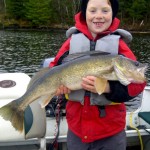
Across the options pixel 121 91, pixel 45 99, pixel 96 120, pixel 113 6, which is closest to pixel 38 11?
pixel 113 6

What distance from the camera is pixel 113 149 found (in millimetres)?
3070

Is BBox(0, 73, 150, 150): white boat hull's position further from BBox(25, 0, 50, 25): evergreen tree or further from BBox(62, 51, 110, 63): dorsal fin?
BBox(25, 0, 50, 25): evergreen tree

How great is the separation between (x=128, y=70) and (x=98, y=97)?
0.38 meters

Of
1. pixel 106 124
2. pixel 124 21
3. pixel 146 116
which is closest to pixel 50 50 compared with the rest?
pixel 146 116

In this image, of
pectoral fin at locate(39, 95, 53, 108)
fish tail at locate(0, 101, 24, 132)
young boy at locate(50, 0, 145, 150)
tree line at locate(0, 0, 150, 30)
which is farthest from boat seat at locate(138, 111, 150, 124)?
tree line at locate(0, 0, 150, 30)

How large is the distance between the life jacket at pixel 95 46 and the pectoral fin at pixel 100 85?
22 cm

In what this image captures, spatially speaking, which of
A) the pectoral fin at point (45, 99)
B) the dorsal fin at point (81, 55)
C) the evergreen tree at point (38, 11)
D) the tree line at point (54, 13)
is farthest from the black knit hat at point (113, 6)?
the evergreen tree at point (38, 11)

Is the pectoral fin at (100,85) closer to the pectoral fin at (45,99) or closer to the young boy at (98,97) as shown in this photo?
the young boy at (98,97)

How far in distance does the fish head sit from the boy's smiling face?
0.43 meters

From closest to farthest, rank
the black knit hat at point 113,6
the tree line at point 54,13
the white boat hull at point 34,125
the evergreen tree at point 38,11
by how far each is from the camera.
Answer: the black knit hat at point 113,6, the white boat hull at point 34,125, the tree line at point 54,13, the evergreen tree at point 38,11

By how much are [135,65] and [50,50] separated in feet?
91.6

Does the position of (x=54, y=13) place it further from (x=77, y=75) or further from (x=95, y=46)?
(x=77, y=75)

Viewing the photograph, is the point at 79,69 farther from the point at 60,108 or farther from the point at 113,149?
the point at 60,108

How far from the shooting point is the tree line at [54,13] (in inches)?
2514
